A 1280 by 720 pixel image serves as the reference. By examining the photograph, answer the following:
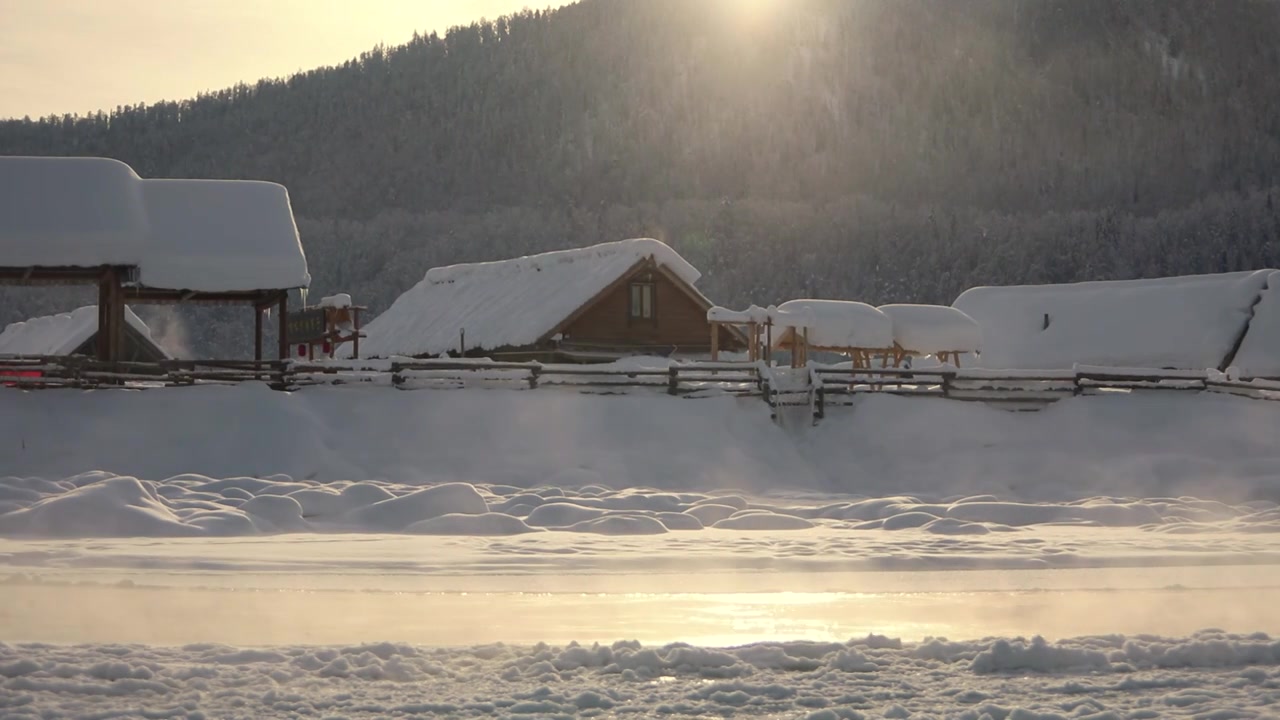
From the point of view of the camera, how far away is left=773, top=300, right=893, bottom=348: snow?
3872cm

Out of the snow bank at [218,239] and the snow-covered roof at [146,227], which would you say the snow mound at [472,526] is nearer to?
the snow bank at [218,239]

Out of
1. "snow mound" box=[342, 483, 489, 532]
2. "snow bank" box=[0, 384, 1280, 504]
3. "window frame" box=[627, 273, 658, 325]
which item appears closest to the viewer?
"snow mound" box=[342, 483, 489, 532]

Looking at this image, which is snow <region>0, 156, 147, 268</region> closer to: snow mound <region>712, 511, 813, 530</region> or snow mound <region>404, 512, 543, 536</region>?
snow mound <region>404, 512, 543, 536</region>

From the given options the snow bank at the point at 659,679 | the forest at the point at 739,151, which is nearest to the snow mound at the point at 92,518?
the snow bank at the point at 659,679

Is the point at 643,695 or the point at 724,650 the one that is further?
the point at 724,650

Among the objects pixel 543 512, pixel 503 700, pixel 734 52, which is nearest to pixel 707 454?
pixel 543 512

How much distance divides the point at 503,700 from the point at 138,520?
10.8m

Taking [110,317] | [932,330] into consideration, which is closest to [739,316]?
[932,330]

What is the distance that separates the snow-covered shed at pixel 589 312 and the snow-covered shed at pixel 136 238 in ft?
26.0

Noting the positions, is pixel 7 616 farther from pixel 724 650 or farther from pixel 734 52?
pixel 734 52

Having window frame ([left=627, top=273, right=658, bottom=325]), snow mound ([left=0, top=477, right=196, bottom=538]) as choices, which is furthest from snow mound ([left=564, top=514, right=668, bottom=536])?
window frame ([left=627, top=273, right=658, bottom=325])

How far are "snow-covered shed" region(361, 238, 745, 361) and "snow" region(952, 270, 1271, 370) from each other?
13789mm

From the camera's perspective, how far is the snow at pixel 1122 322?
4634 cm

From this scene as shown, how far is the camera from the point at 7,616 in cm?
1098
